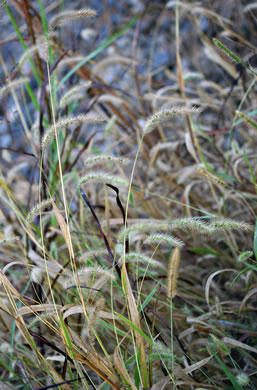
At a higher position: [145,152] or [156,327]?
[145,152]

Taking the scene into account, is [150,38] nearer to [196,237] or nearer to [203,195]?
[203,195]

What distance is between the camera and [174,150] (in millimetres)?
1738


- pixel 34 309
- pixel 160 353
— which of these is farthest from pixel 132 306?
pixel 34 309

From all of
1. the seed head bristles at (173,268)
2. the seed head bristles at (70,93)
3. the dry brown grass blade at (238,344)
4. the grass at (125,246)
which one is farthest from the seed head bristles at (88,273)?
the seed head bristles at (70,93)

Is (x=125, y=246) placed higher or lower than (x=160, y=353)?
higher

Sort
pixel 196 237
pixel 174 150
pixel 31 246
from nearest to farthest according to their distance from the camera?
pixel 31 246
pixel 196 237
pixel 174 150

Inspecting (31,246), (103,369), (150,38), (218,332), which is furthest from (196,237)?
(150,38)

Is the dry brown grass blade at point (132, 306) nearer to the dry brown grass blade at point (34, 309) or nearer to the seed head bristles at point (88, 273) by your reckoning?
the seed head bristles at point (88, 273)

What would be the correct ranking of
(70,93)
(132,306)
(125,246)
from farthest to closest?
1. (70,93)
2. (125,246)
3. (132,306)

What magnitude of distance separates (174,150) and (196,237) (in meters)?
0.46

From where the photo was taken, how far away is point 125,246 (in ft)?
3.41

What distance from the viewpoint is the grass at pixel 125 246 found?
0.91 metres

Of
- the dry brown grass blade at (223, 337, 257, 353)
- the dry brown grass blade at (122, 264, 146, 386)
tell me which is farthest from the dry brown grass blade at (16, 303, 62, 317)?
the dry brown grass blade at (223, 337, 257, 353)

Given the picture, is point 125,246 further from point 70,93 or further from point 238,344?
point 70,93
